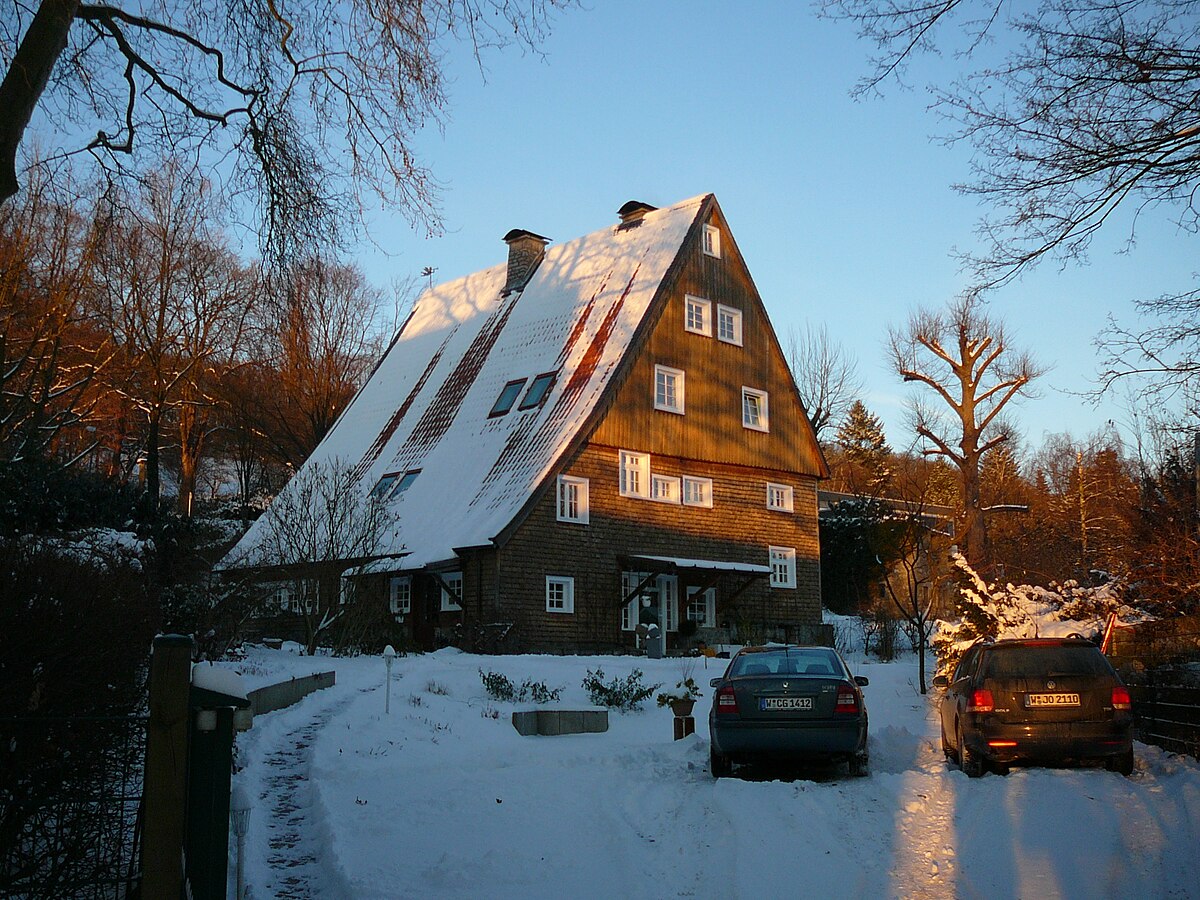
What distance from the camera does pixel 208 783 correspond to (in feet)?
18.4

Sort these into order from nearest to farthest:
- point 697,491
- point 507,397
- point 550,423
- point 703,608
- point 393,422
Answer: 1. point 550,423
2. point 507,397
3. point 697,491
4. point 703,608
5. point 393,422

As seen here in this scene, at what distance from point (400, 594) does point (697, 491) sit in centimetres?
935

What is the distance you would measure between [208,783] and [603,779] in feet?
21.3

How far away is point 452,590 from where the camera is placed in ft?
98.4

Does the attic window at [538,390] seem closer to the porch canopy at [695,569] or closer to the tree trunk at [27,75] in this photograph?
the porch canopy at [695,569]

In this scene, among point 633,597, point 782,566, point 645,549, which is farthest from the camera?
point 782,566

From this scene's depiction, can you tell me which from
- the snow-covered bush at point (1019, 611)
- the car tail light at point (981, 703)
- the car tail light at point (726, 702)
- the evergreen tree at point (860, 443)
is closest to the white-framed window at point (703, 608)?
the snow-covered bush at point (1019, 611)

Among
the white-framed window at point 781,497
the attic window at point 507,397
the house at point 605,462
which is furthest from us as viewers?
the white-framed window at point 781,497

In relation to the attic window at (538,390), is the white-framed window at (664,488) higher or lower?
lower

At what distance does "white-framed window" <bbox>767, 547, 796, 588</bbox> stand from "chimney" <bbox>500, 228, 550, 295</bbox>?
13.4 metres

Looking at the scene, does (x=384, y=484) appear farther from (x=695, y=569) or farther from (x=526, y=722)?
(x=526, y=722)

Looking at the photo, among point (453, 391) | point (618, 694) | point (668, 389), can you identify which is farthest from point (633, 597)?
point (618, 694)

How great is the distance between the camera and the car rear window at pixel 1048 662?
11.8 metres

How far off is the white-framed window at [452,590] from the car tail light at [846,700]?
61.8 ft
